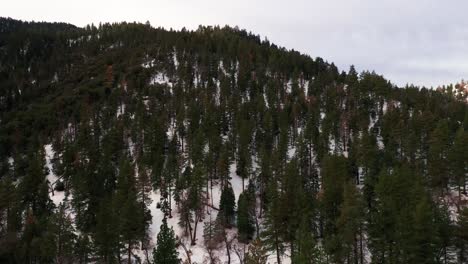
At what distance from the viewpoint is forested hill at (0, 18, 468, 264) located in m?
46.9

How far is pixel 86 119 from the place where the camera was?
10956cm

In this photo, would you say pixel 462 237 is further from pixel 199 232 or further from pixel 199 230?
pixel 199 230

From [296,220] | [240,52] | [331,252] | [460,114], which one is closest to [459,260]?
[331,252]

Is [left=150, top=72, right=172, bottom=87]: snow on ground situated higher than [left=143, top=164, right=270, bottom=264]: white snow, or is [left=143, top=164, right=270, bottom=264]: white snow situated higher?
[left=150, top=72, right=172, bottom=87]: snow on ground

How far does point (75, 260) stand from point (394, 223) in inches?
1586

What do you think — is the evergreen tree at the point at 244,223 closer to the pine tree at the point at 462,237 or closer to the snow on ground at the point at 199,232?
the snow on ground at the point at 199,232

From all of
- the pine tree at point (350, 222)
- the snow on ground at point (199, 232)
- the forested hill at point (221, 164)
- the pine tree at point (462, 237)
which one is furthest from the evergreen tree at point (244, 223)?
the pine tree at point (462, 237)

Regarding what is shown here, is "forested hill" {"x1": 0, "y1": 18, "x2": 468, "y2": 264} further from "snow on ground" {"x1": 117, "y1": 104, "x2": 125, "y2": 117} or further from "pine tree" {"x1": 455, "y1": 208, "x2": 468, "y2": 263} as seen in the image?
"snow on ground" {"x1": 117, "y1": 104, "x2": 125, "y2": 117}

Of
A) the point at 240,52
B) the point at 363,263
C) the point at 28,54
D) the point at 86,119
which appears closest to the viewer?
the point at 363,263

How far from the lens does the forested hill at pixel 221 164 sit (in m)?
46.9

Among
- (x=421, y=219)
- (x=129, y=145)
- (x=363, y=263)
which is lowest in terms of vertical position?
(x=363, y=263)

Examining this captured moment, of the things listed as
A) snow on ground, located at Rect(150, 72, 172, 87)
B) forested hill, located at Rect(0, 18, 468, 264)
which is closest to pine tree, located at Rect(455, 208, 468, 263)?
forested hill, located at Rect(0, 18, 468, 264)

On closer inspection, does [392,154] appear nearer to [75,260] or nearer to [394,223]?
[394,223]

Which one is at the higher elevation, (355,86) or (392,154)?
(355,86)
